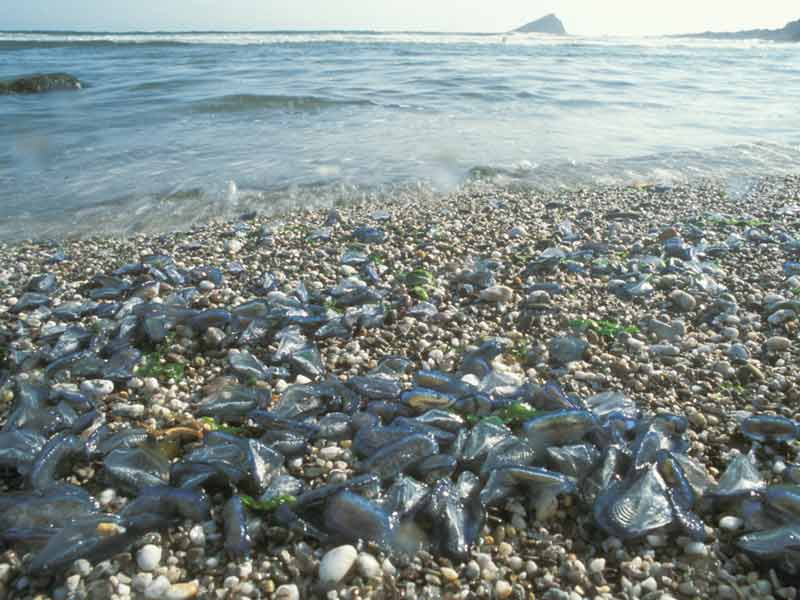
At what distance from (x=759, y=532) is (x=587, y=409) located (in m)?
0.91

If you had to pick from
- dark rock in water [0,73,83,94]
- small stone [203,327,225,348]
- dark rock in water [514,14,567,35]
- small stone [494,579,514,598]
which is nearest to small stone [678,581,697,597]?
small stone [494,579,514,598]

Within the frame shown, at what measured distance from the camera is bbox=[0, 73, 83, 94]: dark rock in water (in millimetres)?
16125

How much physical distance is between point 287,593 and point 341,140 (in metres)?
9.23

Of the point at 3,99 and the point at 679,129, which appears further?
the point at 3,99

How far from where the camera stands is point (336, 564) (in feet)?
6.81

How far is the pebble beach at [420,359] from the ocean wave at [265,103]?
758 cm

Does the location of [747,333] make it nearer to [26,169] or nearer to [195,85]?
[26,169]

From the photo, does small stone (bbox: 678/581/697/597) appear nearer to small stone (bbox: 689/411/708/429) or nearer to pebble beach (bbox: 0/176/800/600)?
pebble beach (bbox: 0/176/800/600)

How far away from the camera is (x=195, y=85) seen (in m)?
16.5

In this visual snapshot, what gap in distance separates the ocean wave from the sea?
0.06 m

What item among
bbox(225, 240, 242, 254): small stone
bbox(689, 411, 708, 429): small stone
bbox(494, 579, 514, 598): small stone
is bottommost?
bbox(494, 579, 514, 598): small stone

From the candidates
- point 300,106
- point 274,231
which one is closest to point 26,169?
point 274,231

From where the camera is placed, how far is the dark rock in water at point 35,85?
1612cm

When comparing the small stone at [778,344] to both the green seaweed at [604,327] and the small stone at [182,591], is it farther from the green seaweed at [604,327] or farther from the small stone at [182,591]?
the small stone at [182,591]
